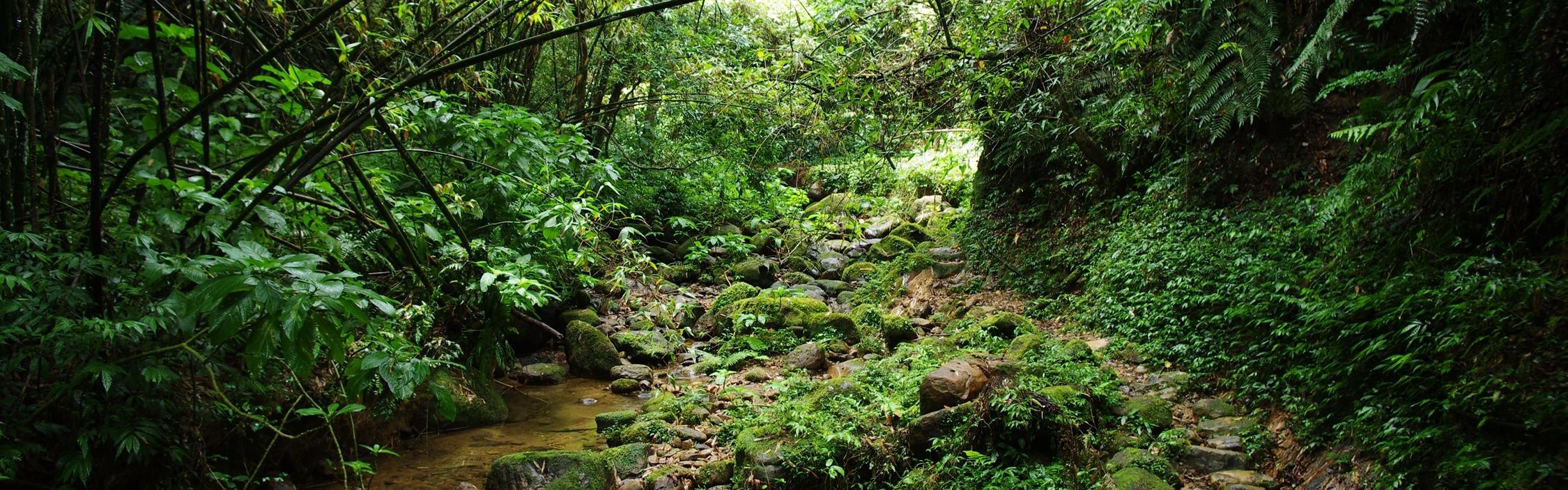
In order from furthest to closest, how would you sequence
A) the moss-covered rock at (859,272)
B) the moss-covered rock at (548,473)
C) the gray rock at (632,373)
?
the moss-covered rock at (859,272)
the gray rock at (632,373)
the moss-covered rock at (548,473)

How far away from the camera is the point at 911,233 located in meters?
11.8

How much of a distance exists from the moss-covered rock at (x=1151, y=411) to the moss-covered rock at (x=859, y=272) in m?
6.40

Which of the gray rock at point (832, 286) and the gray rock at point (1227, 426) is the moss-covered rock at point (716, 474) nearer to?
the gray rock at point (1227, 426)

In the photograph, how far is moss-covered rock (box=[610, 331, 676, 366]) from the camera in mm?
7590

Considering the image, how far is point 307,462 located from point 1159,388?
5376mm

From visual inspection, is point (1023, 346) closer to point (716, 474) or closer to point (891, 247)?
point (716, 474)

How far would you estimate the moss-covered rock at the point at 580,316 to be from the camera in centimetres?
818

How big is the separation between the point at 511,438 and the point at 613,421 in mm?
762

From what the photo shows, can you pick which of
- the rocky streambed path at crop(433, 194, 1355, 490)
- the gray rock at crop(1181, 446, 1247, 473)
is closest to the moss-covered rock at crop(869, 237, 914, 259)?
the rocky streambed path at crop(433, 194, 1355, 490)

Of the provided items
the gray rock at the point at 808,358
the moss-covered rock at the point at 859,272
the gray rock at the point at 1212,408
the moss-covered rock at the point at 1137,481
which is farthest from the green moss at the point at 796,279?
the moss-covered rock at the point at 1137,481

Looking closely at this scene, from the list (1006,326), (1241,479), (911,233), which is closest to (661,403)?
(1006,326)

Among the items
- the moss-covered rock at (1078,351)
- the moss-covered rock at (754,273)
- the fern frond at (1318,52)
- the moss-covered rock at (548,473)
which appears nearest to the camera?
the moss-covered rock at (548,473)

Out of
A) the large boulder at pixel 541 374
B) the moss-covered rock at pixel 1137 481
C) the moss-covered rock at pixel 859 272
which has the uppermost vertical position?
the moss-covered rock at pixel 859 272

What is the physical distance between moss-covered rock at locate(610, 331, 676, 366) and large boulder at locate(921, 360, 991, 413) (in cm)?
353
